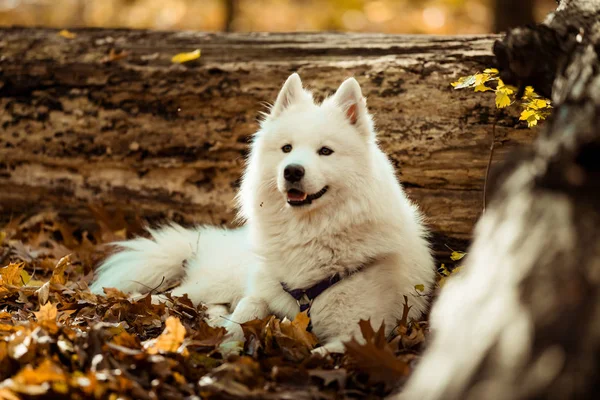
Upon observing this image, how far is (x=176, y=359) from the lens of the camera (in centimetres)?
271

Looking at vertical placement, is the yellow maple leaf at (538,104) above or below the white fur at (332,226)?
above

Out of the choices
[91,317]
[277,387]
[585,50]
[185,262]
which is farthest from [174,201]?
[585,50]

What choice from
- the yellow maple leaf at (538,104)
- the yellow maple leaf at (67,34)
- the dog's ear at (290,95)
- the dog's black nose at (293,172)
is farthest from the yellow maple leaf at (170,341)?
the yellow maple leaf at (67,34)

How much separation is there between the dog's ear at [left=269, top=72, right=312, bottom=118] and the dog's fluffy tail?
125 centimetres

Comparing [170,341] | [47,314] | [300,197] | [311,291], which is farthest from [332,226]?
[47,314]

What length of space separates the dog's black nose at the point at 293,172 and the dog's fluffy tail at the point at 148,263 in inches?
54.4

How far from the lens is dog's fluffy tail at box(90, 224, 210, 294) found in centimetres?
448

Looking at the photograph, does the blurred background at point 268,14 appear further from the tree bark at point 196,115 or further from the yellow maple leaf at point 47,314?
the yellow maple leaf at point 47,314

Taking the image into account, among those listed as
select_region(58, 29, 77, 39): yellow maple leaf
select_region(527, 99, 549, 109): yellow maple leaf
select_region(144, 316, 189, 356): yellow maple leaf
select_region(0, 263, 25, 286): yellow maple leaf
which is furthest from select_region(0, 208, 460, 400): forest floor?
select_region(58, 29, 77, 39): yellow maple leaf

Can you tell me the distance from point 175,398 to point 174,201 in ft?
11.1

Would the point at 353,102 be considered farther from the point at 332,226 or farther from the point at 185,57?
the point at 185,57

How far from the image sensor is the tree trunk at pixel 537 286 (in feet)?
4.83

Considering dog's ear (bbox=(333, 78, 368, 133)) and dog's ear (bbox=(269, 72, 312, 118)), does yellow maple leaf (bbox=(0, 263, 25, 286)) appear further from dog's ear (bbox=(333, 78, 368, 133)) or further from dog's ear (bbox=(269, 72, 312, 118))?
dog's ear (bbox=(333, 78, 368, 133))

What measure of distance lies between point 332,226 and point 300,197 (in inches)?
10.4
